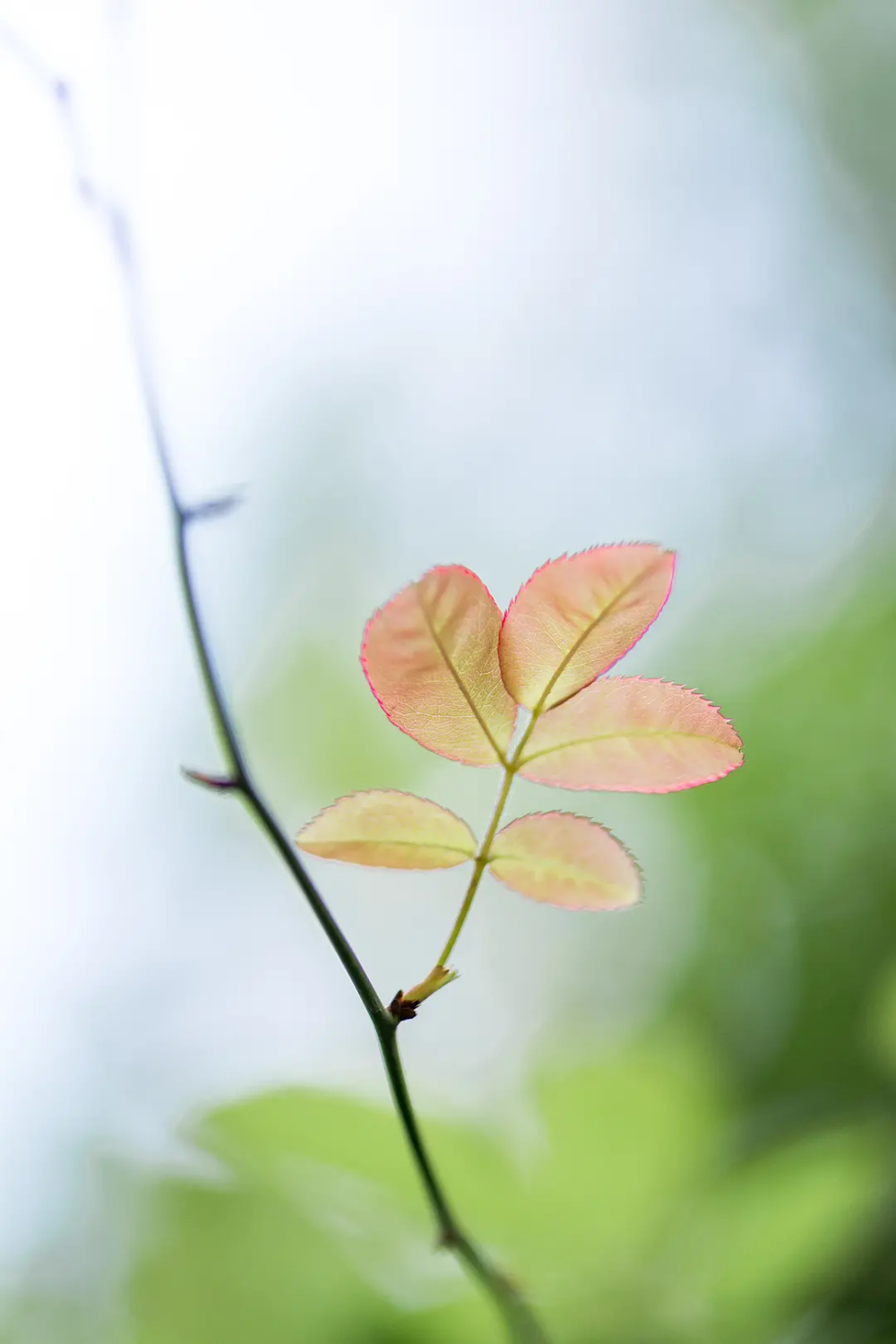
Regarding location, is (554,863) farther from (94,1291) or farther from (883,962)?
(883,962)

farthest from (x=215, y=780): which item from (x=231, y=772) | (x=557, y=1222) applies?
(x=557, y=1222)

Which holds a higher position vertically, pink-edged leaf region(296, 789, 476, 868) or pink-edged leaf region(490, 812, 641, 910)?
pink-edged leaf region(296, 789, 476, 868)

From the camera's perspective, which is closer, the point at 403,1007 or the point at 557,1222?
the point at 403,1007


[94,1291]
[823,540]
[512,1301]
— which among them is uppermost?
[823,540]

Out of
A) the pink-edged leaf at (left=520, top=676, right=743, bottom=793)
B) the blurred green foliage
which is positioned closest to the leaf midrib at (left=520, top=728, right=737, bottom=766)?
the pink-edged leaf at (left=520, top=676, right=743, bottom=793)

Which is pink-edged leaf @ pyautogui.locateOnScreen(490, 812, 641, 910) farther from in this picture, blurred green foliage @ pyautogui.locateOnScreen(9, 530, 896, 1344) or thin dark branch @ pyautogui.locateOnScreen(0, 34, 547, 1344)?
blurred green foliage @ pyautogui.locateOnScreen(9, 530, 896, 1344)

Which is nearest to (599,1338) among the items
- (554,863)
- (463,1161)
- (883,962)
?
(463,1161)

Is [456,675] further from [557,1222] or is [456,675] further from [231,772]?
[557,1222]
